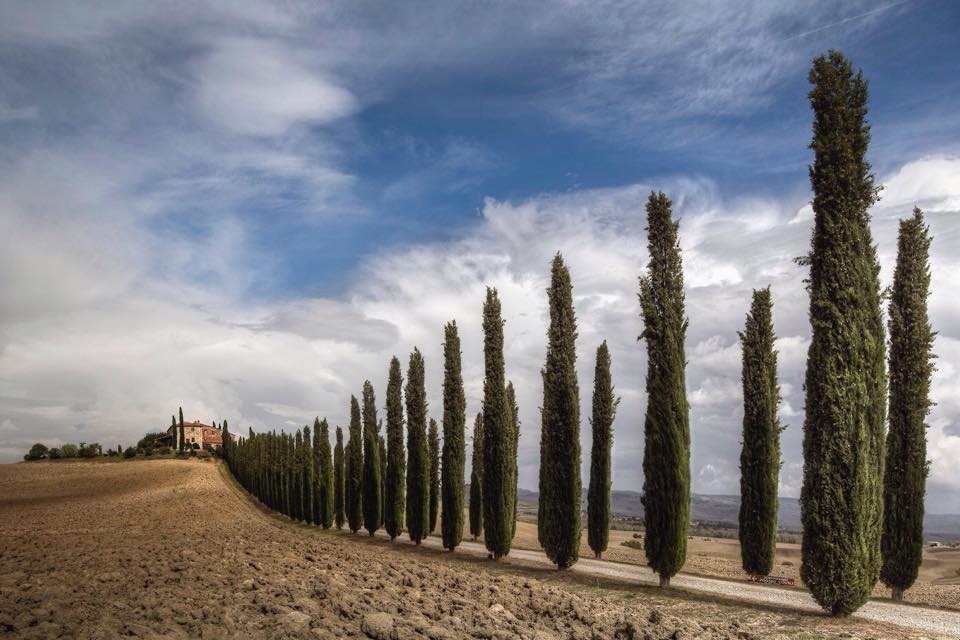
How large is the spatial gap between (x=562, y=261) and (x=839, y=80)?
36.6ft

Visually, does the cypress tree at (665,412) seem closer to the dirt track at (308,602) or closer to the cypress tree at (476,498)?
the dirt track at (308,602)

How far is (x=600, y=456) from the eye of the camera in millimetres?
31344

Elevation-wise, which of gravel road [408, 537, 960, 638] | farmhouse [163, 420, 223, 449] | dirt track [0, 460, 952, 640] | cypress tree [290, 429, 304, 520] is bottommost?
farmhouse [163, 420, 223, 449]

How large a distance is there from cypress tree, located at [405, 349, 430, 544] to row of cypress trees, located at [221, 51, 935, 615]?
18cm

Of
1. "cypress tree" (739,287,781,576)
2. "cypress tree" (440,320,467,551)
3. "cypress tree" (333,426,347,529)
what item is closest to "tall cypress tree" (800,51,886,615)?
"cypress tree" (739,287,781,576)

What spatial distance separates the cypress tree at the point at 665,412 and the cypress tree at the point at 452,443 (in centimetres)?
1257

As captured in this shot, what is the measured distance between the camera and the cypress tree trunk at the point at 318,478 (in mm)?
53625

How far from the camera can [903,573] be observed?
61.8 ft

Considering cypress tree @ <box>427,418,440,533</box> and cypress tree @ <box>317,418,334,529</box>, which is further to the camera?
cypress tree @ <box>317,418,334,529</box>

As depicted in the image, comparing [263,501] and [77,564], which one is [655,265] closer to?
[77,564]

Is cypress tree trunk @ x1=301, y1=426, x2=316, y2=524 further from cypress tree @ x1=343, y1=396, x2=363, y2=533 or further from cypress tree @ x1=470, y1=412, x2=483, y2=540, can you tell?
cypress tree @ x1=470, y1=412, x2=483, y2=540

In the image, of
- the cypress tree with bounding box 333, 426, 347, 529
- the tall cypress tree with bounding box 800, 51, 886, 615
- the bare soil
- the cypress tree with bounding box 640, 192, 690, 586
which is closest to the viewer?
the tall cypress tree with bounding box 800, 51, 886, 615

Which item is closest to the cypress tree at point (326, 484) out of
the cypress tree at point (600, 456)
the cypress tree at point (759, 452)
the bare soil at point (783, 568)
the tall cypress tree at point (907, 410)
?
the bare soil at point (783, 568)

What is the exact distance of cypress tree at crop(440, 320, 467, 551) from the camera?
3009cm
